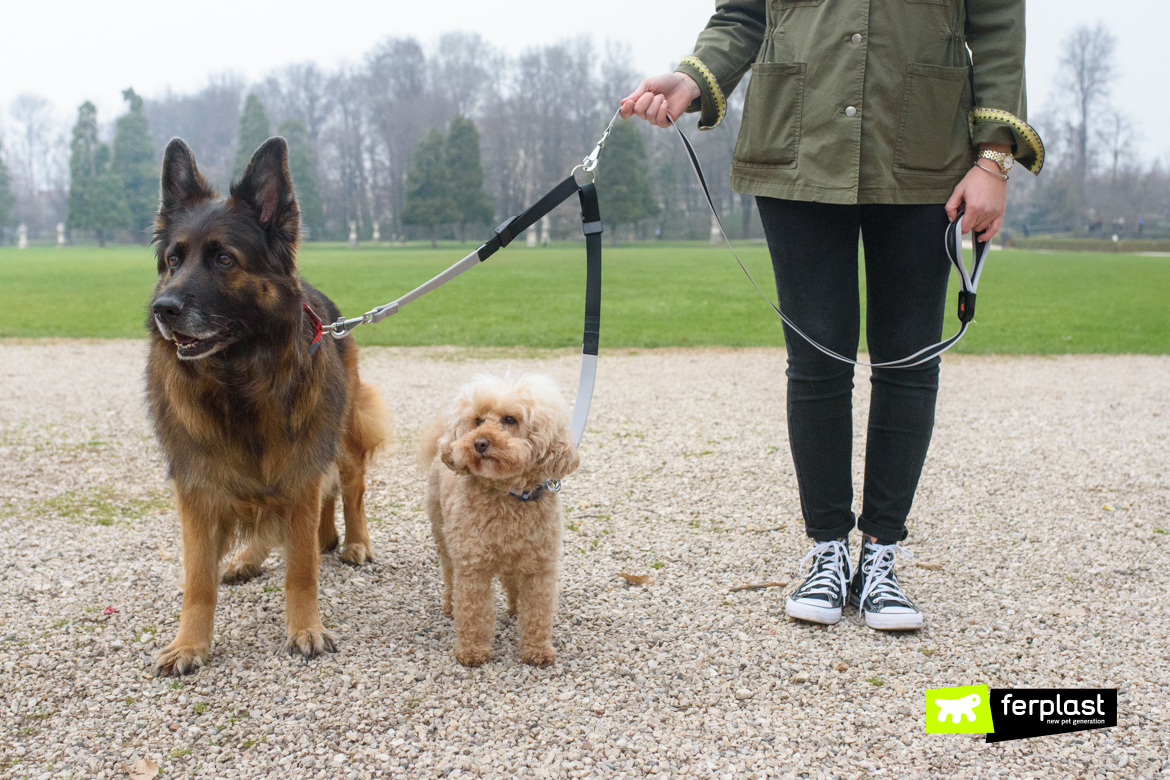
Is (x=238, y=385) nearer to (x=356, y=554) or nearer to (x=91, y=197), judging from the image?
(x=356, y=554)

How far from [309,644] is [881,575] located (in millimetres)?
2080

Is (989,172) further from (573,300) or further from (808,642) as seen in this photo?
(573,300)

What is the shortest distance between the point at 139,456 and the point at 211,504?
331 cm

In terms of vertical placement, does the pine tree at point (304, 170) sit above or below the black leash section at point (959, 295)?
above

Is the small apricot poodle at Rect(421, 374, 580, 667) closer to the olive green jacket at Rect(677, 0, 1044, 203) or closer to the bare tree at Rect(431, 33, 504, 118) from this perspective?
the olive green jacket at Rect(677, 0, 1044, 203)

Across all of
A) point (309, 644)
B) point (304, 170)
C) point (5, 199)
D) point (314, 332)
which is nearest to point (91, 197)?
point (5, 199)

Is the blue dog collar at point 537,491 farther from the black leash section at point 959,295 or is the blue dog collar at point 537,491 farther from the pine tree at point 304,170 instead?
the pine tree at point 304,170

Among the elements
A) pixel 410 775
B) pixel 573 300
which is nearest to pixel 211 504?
pixel 410 775

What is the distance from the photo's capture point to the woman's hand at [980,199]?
8.75ft

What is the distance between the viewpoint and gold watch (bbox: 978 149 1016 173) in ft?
8.80

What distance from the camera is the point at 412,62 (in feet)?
239

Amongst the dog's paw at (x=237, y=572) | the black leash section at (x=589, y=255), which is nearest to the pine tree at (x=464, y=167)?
the dog's paw at (x=237, y=572)

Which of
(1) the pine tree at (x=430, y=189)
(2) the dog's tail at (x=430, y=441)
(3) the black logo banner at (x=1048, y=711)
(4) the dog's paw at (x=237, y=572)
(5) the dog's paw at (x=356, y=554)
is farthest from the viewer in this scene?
(1) the pine tree at (x=430, y=189)

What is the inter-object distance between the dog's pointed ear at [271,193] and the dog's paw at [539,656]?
1523 mm
